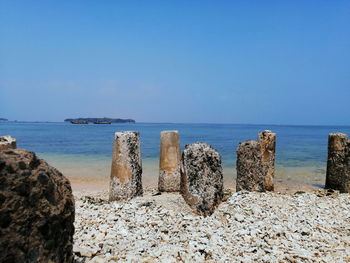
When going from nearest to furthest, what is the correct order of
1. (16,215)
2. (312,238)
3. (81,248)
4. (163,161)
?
(16,215) → (81,248) → (312,238) → (163,161)

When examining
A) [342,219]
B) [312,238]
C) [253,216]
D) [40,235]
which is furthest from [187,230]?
[342,219]

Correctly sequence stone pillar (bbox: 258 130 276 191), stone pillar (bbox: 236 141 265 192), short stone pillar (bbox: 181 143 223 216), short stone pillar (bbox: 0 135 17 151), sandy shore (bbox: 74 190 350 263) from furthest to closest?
1. stone pillar (bbox: 258 130 276 191)
2. stone pillar (bbox: 236 141 265 192)
3. short stone pillar (bbox: 181 143 223 216)
4. short stone pillar (bbox: 0 135 17 151)
5. sandy shore (bbox: 74 190 350 263)

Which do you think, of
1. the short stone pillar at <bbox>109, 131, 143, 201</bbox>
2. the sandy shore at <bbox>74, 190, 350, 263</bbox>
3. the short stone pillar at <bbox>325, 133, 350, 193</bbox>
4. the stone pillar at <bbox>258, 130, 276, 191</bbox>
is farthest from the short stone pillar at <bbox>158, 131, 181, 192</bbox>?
the short stone pillar at <bbox>325, 133, 350, 193</bbox>

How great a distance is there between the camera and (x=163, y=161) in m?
8.77

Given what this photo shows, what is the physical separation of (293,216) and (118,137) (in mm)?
4162

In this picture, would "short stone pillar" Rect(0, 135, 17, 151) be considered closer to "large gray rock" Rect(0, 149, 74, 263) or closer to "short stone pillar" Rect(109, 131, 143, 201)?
"large gray rock" Rect(0, 149, 74, 263)

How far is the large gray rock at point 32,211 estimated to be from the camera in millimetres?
2383

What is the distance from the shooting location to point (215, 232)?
502 centimetres

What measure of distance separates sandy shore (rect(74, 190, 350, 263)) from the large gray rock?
1.24 m

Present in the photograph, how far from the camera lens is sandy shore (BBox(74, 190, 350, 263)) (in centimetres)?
420

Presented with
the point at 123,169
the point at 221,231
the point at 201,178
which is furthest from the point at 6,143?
the point at 221,231

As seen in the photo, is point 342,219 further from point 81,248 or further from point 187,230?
point 81,248

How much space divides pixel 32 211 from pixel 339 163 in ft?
31.4

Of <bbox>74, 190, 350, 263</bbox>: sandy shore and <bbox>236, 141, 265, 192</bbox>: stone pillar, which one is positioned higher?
<bbox>236, 141, 265, 192</bbox>: stone pillar
